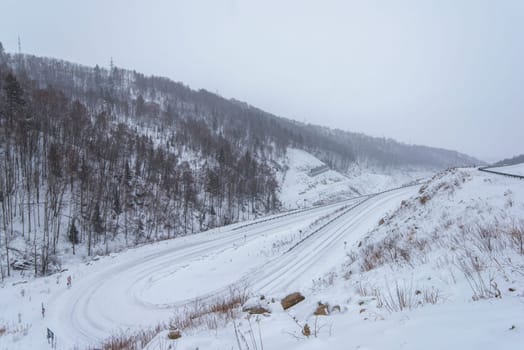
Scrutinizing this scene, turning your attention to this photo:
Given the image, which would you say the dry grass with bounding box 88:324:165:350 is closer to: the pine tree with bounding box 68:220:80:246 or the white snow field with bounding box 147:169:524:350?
the white snow field with bounding box 147:169:524:350

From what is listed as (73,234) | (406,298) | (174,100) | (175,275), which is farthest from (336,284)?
(174,100)

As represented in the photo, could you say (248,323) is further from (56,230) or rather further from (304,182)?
(304,182)

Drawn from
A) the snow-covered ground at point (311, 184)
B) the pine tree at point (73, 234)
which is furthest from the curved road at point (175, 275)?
the snow-covered ground at point (311, 184)

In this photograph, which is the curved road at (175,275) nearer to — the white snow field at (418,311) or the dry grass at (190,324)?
the dry grass at (190,324)

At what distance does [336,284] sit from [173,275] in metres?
14.4

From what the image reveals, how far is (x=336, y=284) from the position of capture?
6754 millimetres

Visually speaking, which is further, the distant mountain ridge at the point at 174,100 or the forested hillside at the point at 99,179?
the distant mountain ridge at the point at 174,100

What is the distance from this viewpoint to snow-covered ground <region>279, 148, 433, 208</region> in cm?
6550

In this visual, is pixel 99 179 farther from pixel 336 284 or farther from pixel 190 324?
pixel 336 284

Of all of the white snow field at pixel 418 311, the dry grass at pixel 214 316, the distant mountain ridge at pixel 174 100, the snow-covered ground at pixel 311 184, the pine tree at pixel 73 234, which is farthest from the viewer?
the distant mountain ridge at pixel 174 100

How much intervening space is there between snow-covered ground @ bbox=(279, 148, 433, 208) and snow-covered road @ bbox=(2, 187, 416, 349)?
3858 cm

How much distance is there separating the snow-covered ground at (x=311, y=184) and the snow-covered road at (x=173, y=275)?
38.6m

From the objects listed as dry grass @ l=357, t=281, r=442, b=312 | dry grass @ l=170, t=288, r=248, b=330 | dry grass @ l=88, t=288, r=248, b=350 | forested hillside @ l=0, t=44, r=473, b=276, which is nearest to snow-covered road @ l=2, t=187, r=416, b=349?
dry grass @ l=170, t=288, r=248, b=330

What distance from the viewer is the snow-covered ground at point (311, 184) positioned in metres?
65.5
